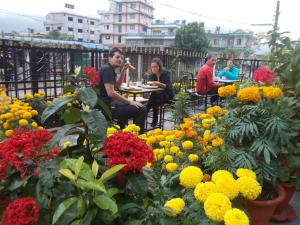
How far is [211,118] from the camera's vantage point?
2.41 m

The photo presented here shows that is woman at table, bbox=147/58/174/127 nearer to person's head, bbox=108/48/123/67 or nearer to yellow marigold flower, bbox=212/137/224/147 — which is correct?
person's head, bbox=108/48/123/67

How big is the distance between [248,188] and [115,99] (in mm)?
2959

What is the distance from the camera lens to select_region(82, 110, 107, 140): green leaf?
113 cm

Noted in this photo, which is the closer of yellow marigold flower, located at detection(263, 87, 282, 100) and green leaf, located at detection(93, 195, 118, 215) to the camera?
green leaf, located at detection(93, 195, 118, 215)

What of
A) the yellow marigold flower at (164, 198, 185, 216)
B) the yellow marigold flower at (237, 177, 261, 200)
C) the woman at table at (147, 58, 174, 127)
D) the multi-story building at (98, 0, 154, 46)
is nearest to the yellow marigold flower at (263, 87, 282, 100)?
the yellow marigold flower at (237, 177, 261, 200)

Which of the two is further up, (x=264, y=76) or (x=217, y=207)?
(x=264, y=76)

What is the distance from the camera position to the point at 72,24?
3051 inches

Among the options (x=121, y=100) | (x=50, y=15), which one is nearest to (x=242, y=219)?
(x=121, y=100)

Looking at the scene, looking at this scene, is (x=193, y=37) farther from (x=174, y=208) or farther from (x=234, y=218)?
(x=234, y=218)

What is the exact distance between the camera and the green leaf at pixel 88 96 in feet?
3.75

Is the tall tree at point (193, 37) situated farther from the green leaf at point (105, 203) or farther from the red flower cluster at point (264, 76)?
the green leaf at point (105, 203)

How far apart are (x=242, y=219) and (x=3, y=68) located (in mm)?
5125

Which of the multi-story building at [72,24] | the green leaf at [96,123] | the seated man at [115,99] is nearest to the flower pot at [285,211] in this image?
the green leaf at [96,123]

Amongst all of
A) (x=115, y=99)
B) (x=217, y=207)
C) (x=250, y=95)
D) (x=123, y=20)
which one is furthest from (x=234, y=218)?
(x=123, y=20)
